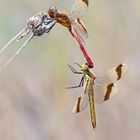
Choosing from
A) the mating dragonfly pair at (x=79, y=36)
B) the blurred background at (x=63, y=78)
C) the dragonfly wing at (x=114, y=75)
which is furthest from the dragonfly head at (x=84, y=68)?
the blurred background at (x=63, y=78)

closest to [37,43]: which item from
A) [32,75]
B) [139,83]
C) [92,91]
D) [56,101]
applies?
[32,75]

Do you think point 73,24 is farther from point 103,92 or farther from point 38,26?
point 103,92

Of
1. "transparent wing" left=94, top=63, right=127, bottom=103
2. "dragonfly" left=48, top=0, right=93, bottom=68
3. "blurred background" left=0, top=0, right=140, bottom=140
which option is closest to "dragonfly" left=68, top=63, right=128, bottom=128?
"transparent wing" left=94, top=63, right=127, bottom=103

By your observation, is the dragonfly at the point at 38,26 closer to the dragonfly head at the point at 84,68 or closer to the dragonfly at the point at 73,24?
the dragonfly at the point at 73,24

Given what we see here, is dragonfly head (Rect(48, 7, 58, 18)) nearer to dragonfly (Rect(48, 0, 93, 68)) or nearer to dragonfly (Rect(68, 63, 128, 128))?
dragonfly (Rect(48, 0, 93, 68))

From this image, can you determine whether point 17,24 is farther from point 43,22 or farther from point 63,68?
point 43,22

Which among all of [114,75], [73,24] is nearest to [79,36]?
[73,24]
